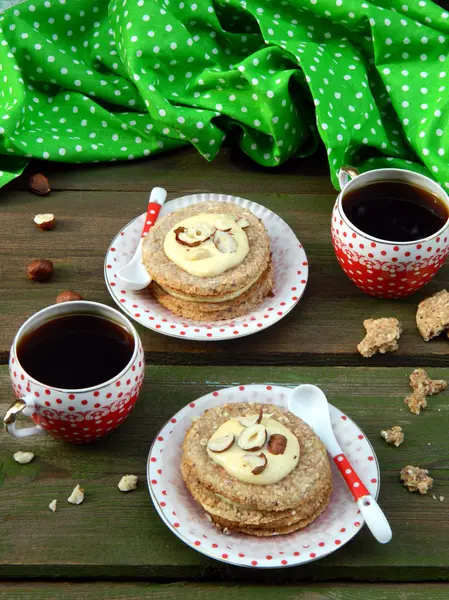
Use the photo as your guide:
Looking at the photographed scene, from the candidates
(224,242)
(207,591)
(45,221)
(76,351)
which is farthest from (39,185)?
(207,591)

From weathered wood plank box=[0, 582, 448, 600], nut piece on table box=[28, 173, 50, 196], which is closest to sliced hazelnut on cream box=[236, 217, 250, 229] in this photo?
nut piece on table box=[28, 173, 50, 196]

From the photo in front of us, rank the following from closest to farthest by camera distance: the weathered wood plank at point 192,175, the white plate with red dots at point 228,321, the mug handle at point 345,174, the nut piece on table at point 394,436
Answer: the nut piece on table at point 394,436 → the white plate with red dots at point 228,321 → the mug handle at point 345,174 → the weathered wood plank at point 192,175

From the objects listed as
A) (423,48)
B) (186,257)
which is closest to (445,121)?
(423,48)

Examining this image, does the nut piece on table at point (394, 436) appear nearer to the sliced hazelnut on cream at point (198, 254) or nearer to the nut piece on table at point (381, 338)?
the nut piece on table at point (381, 338)

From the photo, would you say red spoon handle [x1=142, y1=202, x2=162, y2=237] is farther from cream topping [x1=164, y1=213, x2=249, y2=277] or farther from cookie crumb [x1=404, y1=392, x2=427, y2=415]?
cookie crumb [x1=404, y1=392, x2=427, y2=415]

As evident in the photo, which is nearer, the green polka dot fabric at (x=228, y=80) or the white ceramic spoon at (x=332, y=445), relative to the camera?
the white ceramic spoon at (x=332, y=445)

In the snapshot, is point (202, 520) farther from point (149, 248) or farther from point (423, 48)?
point (423, 48)

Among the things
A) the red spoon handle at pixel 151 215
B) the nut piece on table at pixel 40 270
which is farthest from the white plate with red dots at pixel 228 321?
the nut piece on table at pixel 40 270

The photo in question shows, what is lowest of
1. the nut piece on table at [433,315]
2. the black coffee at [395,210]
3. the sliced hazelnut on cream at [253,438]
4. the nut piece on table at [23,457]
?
the nut piece on table at [23,457]
